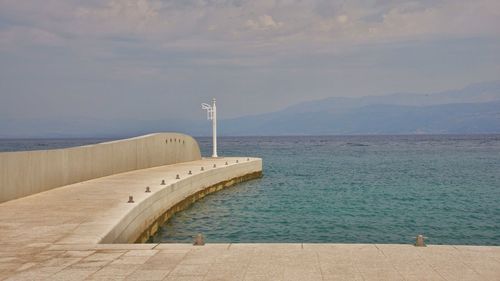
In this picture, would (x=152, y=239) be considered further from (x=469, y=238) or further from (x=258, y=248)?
(x=469, y=238)

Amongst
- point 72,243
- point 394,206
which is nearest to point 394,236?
point 394,206

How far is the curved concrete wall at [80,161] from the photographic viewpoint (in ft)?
57.3

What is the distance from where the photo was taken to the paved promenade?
8.78 meters

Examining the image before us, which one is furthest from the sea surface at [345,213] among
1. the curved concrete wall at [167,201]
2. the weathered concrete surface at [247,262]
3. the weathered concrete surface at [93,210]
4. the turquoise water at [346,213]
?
the weathered concrete surface at [247,262]

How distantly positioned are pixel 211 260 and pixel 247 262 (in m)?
0.67

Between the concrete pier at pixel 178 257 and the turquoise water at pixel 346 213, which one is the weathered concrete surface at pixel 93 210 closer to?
the concrete pier at pixel 178 257

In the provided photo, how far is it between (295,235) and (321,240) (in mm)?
1108

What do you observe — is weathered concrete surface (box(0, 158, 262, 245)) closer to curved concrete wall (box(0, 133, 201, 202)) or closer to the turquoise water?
curved concrete wall (box(0, 133, 201, 202))

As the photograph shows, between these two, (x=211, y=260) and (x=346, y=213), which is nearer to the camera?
(x=211, y=260)

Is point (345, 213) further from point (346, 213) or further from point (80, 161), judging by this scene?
point (80, 161)

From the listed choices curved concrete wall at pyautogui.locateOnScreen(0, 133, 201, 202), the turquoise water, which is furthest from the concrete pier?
the turquoise water

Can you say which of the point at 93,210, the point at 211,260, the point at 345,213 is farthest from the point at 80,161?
the point at 211,260

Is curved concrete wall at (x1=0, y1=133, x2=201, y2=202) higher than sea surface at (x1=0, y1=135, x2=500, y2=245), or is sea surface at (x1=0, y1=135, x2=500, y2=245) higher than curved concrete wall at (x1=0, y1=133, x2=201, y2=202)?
curved concrete wall at (x1=0, y1=133, x2=201, y2=202)

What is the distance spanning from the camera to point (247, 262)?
960cm
